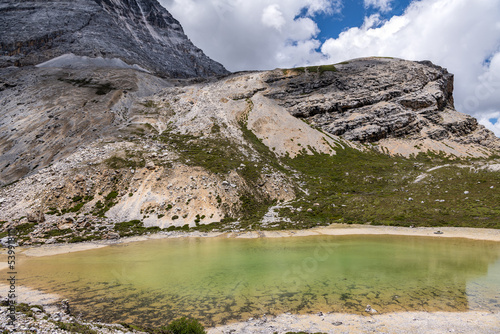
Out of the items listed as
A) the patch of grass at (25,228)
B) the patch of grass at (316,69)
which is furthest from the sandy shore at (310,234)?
the patch of grass at (316,69)

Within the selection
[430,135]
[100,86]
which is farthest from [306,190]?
[100,86]

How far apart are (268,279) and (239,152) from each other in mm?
51649

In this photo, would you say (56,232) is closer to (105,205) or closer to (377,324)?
(105,205)

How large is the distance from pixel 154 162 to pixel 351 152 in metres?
64.1

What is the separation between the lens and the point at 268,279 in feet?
69.7

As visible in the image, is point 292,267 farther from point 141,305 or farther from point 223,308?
point 141,305

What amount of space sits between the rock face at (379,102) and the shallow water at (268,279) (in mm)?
80562

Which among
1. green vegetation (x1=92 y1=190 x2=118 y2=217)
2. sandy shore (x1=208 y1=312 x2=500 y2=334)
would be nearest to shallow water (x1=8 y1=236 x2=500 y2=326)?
sandy shore (x1=208 y1=312 x2=500 y2=334)

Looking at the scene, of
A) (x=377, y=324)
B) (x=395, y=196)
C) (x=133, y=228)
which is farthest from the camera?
(x=395, y=196)

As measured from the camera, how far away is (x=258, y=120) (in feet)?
307

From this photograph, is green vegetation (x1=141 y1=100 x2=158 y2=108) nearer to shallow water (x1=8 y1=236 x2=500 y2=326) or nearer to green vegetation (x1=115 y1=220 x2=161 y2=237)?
green vegetation (x1=115 y1=220 x2=161 y2=237)

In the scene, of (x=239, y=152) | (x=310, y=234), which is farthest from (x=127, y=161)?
(x=310, y=234)

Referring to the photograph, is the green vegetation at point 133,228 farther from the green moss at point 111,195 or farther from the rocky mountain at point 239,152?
the green moss at point 111,195

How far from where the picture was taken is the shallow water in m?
16.5
